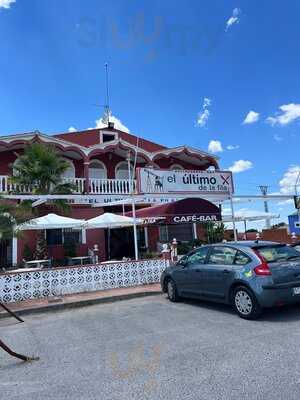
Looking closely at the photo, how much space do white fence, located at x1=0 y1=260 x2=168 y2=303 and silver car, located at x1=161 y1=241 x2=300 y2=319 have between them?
3.46 meters

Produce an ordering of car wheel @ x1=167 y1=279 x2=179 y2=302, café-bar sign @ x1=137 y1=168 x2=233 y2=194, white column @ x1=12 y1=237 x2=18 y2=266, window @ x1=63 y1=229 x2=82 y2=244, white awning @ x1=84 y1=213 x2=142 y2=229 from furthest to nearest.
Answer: window @ x1=63 y1=229 x2=82 y2=244, white column @ x1=12 y1=237 x2=18 y2=266, white awning @ x1=84 y1=213 x2=142 y2=229, café-bar sign @ x1=137 y1=168 x2=233 y2=194, car wheel @ x1=167 y1=279 x2=179 y2=302

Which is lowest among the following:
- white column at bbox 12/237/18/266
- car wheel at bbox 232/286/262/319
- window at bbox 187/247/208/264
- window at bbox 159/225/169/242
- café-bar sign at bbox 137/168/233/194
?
car wheel at bbox 232/286/262/319

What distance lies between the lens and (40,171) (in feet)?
57.3

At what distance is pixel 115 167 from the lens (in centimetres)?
2355

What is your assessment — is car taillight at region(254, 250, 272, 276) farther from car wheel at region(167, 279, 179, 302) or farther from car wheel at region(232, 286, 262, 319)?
car wheel at region(167, 279, 179, 302)

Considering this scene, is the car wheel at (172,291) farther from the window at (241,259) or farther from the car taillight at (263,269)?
the car taillight at (263,269)

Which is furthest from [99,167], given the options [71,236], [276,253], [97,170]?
[276,253]

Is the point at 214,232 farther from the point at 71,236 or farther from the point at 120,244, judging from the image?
the point at 71,236

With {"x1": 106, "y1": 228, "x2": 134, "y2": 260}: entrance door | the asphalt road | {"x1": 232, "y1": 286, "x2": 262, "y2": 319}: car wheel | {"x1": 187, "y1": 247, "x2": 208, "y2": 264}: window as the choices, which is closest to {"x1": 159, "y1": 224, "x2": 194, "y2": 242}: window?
{"x1": 106, "y1": 228, "x2": 134, "y2": 260}: entrance door

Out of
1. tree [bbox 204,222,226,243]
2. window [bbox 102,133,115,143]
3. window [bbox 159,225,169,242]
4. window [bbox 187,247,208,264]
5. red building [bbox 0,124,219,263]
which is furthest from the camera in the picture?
window [bbox 102,133,115,143]

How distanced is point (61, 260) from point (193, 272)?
35.7ft

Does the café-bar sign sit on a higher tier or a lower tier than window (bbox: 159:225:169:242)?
higher

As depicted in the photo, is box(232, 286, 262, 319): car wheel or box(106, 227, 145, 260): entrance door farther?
box(106, 227, 145, 260): entrance door

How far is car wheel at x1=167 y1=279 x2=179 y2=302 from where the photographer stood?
10.2 metres
